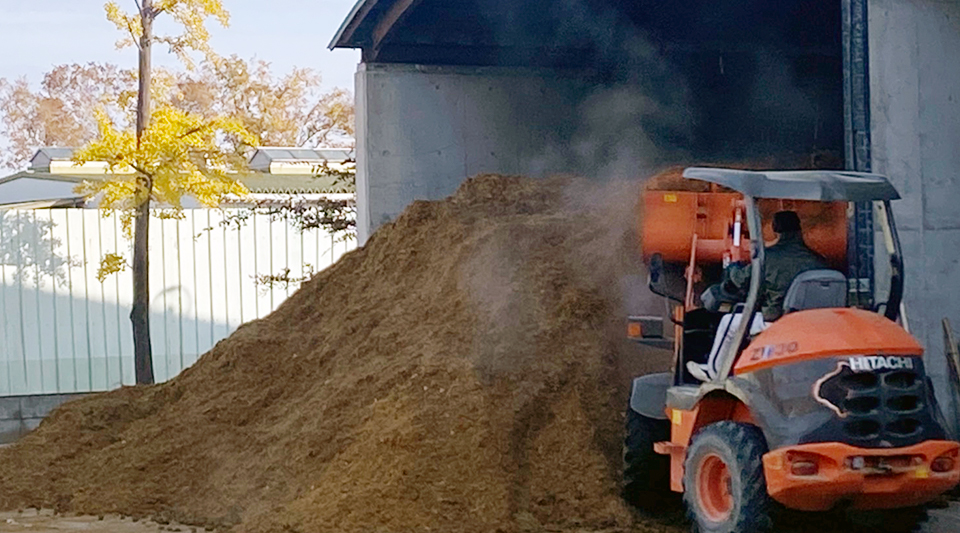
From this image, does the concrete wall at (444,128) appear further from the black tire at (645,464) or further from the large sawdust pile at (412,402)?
the black tire at (645,464)

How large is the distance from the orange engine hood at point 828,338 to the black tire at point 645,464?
1543mm

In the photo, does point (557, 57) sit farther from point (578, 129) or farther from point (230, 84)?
point (230, 84)

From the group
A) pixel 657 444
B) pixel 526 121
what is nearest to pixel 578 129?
pixel 526 121

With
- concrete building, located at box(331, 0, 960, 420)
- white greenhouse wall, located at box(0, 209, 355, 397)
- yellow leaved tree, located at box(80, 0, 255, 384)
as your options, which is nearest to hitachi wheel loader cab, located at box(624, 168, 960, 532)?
concrete building, located at box(331, 0, 960, 420)

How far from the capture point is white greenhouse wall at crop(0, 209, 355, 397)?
18875mm

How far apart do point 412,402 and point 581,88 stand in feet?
24.1

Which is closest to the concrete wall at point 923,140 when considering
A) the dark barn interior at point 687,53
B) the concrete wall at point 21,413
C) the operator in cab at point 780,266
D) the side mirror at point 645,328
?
the operator in cab at point 780,266

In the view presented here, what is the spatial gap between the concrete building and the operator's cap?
403 centimetres

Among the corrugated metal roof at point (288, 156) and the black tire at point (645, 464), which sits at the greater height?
the corrugated metal roof at point (288, 156)

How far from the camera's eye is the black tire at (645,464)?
8992 millimetres

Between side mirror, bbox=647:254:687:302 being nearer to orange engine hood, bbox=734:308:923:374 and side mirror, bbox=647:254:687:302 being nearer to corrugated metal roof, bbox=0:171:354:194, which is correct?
orange engine hood, bbox=734:308:923:374

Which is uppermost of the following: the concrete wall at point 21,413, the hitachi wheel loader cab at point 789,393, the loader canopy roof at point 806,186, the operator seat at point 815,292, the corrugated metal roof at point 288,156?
the corrugated metal roof at point 288,156

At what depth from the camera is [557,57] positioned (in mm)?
16016

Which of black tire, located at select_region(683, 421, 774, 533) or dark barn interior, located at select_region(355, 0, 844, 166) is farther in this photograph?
dark barn interior, located at select_region(355, 0, 844, 166)
